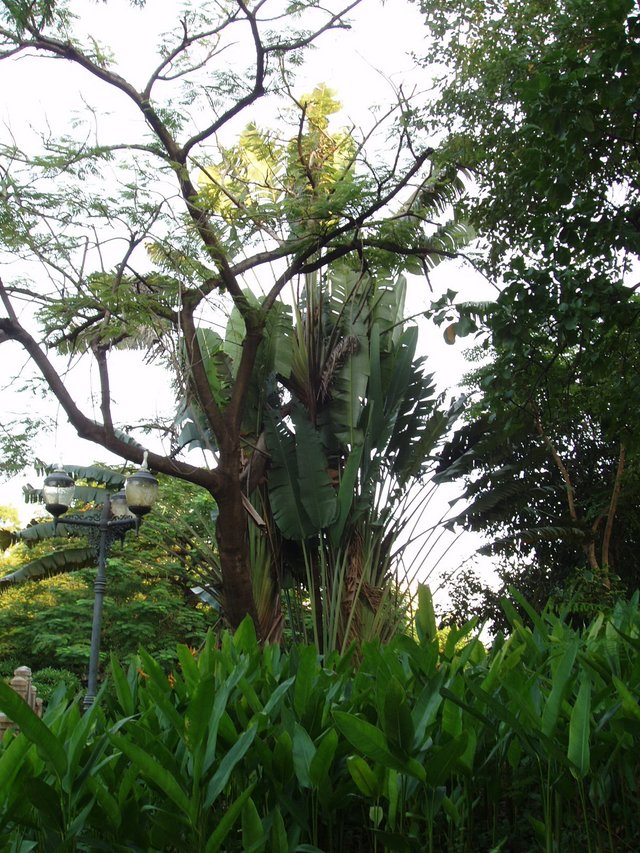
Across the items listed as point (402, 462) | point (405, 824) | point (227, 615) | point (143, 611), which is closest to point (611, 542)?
point (402, 462)

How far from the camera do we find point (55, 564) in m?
14.0

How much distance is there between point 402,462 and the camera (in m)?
11.5

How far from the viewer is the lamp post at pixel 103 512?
28.2ft

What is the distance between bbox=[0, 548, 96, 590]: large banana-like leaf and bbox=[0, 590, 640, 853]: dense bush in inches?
489

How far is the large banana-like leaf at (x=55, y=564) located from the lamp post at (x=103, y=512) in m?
3.66

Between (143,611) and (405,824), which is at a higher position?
(143,611)

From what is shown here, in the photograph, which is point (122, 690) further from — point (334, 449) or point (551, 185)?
point (334, 449)

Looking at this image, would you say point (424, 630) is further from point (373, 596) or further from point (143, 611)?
point (143, 611)

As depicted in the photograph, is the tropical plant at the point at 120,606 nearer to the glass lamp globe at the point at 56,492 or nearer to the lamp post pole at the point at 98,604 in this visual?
the lamp post pole at the point at 98,604

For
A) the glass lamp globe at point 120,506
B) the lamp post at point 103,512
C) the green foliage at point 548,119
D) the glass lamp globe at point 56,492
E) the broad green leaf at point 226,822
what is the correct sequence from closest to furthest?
the broad green leaf at point 226,822
the green foliage at point 548,119
the lamp post at point 103,512
the glass lamp globe at point 56,492
the glass lamp globe at point 120,506

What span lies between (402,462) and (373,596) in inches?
71.2

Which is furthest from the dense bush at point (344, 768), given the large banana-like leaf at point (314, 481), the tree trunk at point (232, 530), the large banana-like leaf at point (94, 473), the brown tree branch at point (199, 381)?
the large banana-like leaf at point (94, 473)

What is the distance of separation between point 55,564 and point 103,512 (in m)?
4.58

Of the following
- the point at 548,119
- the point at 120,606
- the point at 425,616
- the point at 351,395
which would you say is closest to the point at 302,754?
the point at 425,616
